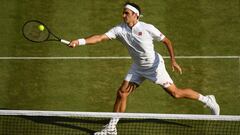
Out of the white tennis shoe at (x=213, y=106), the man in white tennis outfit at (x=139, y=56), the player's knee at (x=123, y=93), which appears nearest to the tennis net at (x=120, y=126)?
the white tennis shoe at (x=213, y=106)

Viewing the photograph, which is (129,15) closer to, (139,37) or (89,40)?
(139,37)

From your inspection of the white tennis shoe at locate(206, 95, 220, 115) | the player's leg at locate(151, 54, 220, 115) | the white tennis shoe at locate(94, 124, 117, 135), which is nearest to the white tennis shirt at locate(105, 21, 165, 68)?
the player's leg at locate(151, 54, 220, 115)

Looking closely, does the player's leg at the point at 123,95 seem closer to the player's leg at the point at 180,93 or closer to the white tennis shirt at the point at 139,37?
the white tennis shirt at the point at 139,37

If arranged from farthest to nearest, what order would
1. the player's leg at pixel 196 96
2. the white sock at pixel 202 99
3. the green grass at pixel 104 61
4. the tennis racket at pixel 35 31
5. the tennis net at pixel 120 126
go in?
1. the green grass at pixel 104 61
2. the tennis racket at pixel 35 31
3. the white sock at pixel 202 99
4. the tennis net at pixel 120 126
5. the player's leg at pixel 196 96

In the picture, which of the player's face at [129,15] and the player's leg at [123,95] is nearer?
the player's face at [129,15]

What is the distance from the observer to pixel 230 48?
1258 cm

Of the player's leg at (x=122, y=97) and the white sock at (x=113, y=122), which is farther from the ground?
the player's leg at (x=122, y=97)

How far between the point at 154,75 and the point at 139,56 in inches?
20.3

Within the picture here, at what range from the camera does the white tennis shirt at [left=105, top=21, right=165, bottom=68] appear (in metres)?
9.91

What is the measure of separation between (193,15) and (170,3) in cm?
73

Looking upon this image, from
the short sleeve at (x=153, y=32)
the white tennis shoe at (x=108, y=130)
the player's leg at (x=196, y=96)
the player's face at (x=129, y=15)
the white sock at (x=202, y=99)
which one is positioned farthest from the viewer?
the white sock at (x=202, y=99)

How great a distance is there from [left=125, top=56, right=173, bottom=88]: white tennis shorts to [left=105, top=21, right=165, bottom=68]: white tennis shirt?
233 mm

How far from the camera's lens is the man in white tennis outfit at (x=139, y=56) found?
990 centimetres

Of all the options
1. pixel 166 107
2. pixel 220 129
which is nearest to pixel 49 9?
pixel 166 107
